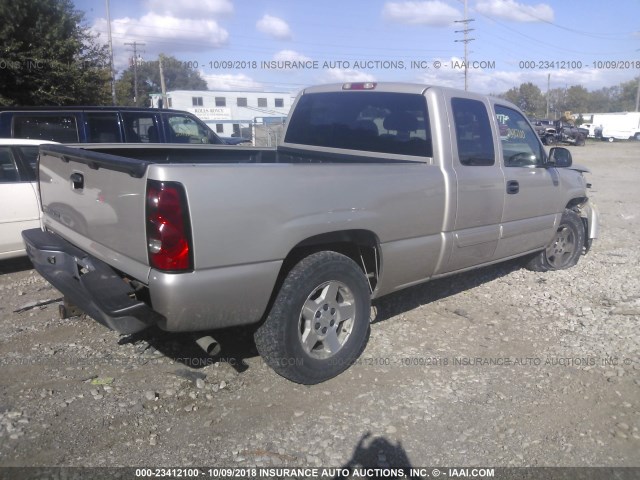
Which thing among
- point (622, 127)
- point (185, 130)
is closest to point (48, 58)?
point (185, 130)

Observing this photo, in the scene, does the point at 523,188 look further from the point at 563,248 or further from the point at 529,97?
the point at 529,97

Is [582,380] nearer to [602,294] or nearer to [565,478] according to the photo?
[565,478]

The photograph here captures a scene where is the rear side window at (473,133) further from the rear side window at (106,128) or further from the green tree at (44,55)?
the green tree at (44,55)

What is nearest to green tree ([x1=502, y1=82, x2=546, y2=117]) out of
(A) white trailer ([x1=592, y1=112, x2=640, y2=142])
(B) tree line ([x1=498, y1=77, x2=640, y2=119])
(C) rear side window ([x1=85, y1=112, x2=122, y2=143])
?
(B) tree line ([x1=498, y1=77, x2=640, y2=119])

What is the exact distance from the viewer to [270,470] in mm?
2840

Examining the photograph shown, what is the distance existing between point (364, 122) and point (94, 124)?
5.43 metres

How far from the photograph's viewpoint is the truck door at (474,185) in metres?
4.43

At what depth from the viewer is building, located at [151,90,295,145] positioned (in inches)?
1911

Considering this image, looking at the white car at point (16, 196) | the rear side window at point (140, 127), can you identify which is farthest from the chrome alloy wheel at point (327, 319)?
the rear side window at point (140, 127)

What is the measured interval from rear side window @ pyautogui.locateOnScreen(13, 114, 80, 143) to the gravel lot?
3.61 m

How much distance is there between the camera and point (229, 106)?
53.7 m

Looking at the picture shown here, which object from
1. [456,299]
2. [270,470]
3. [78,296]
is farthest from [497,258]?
[78,296]

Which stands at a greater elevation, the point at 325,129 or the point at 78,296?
the point at 325,129

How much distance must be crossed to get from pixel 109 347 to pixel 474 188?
10.3 feet
